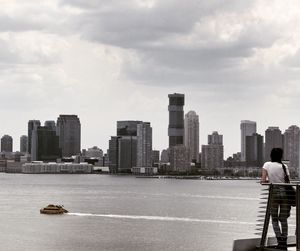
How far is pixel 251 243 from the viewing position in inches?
483

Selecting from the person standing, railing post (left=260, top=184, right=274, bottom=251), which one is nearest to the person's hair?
the person standing

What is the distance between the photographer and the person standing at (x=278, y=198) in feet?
40.2

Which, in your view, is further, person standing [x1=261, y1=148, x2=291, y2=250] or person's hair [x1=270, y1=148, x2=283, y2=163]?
person's hair [x1=270, y1=148, x2=283, y2=163]

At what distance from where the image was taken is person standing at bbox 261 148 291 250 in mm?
12250

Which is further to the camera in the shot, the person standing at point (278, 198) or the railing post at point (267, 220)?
the person standing at point (278, 198)

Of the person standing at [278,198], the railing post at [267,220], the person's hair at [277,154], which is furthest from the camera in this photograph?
the person's hair at [277,154]

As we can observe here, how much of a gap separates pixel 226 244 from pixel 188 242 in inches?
180

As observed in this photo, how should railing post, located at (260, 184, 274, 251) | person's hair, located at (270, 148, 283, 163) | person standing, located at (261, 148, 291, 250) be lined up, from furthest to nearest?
person's hair, located at (270, 148, 283, 163) → person standing, located at (261, 148, 291, 250) → railing post, located at (260, 184, 274, 251)

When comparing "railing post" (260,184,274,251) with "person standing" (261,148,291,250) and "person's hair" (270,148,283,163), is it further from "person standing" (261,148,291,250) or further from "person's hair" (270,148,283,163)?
"person's hair" (270,148,283,163)

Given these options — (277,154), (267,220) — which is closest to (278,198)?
(267,220)

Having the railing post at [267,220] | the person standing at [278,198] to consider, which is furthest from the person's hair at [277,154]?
the railing post at [267,220]

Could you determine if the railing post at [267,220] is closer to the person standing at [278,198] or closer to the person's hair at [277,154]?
the person standing at [278,198]

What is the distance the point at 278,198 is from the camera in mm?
12250

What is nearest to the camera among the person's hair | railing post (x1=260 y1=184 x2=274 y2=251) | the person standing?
railing post (x1=260 y1=184 x2=274 y2=251)
